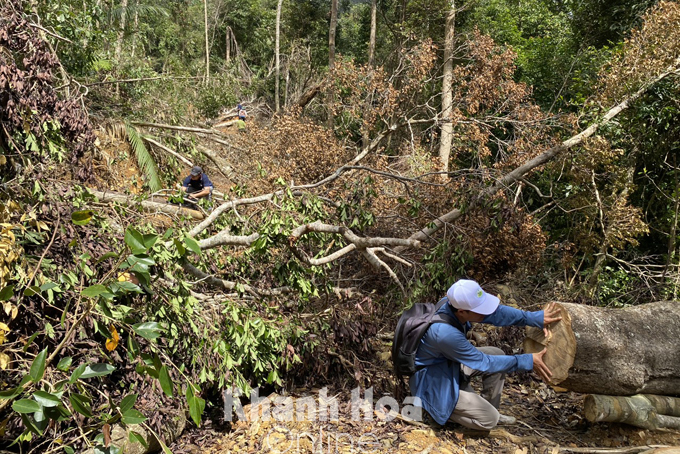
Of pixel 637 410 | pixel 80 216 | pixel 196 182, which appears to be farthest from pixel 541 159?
pixel 80 216

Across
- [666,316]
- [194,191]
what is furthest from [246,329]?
[194,191]

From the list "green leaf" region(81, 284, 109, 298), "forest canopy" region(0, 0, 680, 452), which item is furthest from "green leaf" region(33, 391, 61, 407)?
"green leaf" region(81, 284, 109, 298)

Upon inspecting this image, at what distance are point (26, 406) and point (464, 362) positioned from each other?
2526 millimetres

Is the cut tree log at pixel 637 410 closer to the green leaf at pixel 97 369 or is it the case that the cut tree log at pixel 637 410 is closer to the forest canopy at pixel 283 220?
the forest canopy at pixel 283 220

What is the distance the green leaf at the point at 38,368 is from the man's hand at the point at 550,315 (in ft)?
10.2

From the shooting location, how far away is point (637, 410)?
3658 millimetres

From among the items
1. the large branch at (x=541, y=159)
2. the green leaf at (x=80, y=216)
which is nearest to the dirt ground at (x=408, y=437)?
the green leaf at (x=80, y=216)

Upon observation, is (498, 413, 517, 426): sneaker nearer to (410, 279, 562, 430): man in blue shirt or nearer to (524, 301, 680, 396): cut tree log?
(410, 279, 562, 430): man in blue shirt

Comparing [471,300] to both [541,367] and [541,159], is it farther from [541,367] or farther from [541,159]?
[541,159]

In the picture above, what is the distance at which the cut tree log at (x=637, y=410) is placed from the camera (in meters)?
3.58

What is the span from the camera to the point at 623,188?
640cm

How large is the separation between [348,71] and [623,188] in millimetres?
5482

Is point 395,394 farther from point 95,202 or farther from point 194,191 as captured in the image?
point 194,191

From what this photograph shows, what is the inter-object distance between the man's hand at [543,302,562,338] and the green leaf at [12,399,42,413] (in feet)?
10.2
